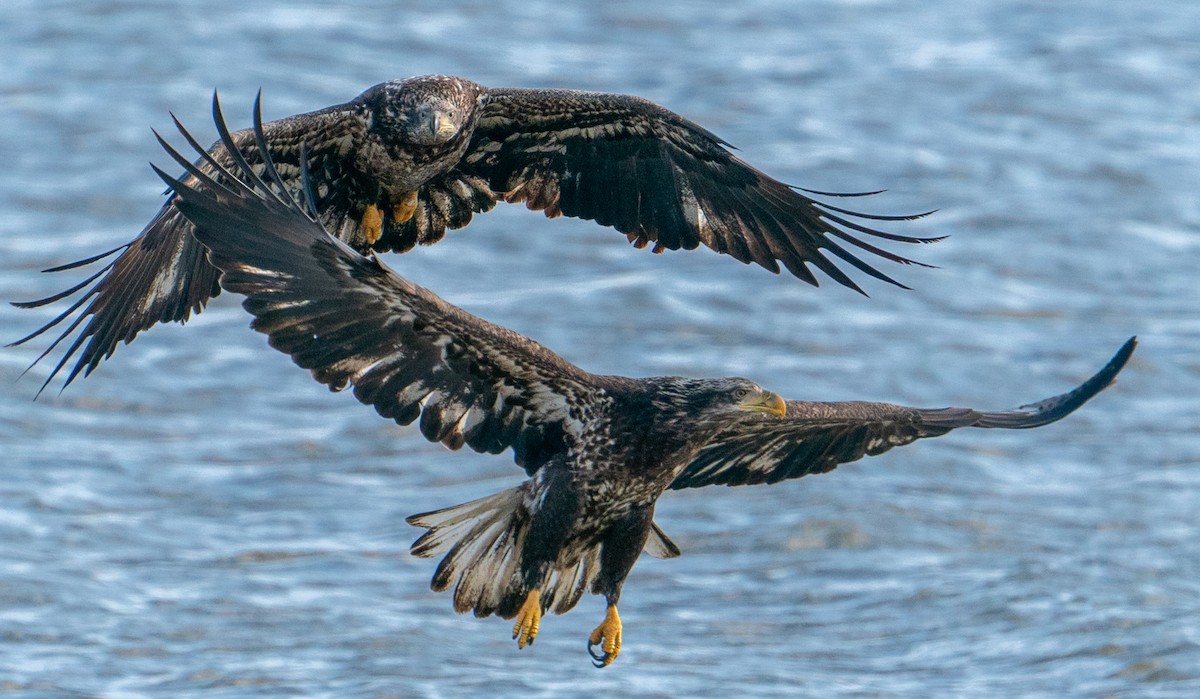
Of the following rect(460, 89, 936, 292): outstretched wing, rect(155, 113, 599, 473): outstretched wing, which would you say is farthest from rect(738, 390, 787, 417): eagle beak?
rect(460, 89, 936, 292): outstretched wing

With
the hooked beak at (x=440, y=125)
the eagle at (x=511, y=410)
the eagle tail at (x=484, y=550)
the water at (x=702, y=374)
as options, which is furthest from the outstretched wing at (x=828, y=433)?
the water at (x=702, y=374)

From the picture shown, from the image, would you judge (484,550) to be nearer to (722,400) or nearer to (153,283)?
(722,400)

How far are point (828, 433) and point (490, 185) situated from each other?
1802 millimetres

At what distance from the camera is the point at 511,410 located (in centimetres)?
770

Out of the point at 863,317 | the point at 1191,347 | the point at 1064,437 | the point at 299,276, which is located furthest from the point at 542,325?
the point at 299,276

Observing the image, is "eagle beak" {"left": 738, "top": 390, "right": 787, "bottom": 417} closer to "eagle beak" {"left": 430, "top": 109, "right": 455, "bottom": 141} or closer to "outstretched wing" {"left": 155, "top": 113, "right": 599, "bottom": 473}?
"outstretched wing" {"left": 155, "top": 113, "right": 599, "bottom": 473}

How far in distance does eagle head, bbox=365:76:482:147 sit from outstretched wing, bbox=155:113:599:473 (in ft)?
2.70

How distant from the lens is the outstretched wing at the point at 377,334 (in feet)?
22.1

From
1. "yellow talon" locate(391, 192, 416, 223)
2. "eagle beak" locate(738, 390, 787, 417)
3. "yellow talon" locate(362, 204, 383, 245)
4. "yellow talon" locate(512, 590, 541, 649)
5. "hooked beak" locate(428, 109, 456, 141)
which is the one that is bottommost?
"yellow talon" locate(512, 590, 541, 649)

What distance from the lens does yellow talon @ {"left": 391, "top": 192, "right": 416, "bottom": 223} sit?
27.5 ft

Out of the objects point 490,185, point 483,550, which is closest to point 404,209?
point 490,185

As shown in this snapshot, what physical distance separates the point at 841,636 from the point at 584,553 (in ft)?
15.5

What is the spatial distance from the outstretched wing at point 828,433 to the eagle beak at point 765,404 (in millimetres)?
321

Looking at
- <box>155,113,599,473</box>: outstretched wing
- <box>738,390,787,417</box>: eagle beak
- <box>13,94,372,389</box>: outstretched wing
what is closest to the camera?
<box>155,113,599,473</box>: outstretched wing
